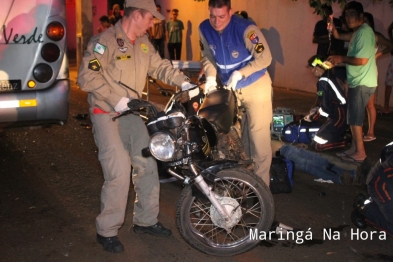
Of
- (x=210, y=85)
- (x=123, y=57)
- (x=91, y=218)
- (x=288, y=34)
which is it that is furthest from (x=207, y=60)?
(x=288, y=34)

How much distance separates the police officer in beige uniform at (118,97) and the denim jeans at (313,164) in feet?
8.37

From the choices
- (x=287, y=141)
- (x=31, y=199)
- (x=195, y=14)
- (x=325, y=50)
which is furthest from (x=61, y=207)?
(x=195, y=14)

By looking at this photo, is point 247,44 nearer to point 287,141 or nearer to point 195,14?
point 287,141

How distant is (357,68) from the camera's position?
7184 mm

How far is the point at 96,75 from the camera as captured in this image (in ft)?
14.4

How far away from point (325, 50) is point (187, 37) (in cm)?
884

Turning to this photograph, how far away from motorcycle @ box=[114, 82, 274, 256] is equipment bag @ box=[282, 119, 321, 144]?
346 cm

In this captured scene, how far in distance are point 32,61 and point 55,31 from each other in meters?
0.40

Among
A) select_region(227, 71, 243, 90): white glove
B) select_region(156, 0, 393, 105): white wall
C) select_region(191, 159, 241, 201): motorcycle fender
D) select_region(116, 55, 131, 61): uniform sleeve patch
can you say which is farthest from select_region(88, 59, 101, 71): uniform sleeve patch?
select_region(156, 0, 393, 105): white wall

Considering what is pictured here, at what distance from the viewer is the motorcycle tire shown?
440cm

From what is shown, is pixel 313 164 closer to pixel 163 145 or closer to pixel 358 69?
pixel 358 69

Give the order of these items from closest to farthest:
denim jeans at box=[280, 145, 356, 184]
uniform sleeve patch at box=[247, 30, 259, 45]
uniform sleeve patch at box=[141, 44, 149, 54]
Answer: uniform sleeve patch at box=[141, 44, 149, 54] → uniform sleeve patch at box=[247, 30, 259, 45] → denim jeans at box=[280, 145, 356, 184]

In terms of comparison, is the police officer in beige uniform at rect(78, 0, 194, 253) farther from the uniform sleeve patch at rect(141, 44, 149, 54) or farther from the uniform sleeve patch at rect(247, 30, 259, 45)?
the uniform sleeve patch at rect(247, 30, 259, 45)

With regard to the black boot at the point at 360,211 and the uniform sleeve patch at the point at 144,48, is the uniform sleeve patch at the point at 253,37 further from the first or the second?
the black boot at the point at 360,211
